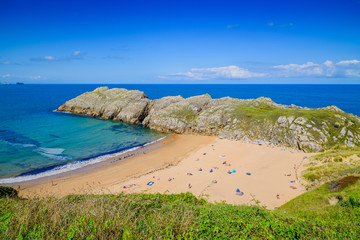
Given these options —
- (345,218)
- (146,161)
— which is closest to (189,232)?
(345,218)

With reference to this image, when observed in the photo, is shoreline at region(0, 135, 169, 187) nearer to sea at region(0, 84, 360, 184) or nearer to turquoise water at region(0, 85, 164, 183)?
sea at region(0, 84, 360, 184)

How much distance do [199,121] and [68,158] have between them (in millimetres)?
32029

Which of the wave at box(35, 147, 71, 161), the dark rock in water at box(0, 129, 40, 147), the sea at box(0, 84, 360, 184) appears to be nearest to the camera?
the sea at box(0, 84, 360, 184)

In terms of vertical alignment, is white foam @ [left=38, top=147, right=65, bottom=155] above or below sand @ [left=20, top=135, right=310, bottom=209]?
above

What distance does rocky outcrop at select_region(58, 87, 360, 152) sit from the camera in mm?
34281

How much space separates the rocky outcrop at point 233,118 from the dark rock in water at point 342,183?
64.1 feet

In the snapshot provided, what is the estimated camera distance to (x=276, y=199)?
18.1 m

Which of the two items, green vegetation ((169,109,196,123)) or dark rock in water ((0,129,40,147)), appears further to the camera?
green vegetation ((169,109,196,123))

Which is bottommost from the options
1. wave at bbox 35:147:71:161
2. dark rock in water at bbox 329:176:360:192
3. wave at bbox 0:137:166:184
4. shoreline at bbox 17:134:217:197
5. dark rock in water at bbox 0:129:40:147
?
shoreline at bbox 17:134:217:197

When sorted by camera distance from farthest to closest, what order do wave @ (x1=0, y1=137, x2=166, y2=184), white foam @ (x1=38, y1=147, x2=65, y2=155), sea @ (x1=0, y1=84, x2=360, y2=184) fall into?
1. white foam @ (x1=38, y1=147, x2=65, y2=155)
2. sea @ (x1=0, y1=84, x2=360, y2=184)
3. wave @ (x1=0, y1=137, x2=166, y2=184)

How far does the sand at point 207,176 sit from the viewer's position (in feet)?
65.3

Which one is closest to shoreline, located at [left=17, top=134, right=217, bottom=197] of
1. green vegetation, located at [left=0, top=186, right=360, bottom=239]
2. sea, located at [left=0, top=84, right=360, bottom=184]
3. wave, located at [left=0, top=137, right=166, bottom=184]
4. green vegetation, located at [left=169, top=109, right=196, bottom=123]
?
wave, located at [left=0, top=137, right=166, bottom=184]

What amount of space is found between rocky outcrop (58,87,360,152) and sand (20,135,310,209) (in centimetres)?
553

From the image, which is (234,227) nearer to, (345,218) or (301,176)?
(345,218)
